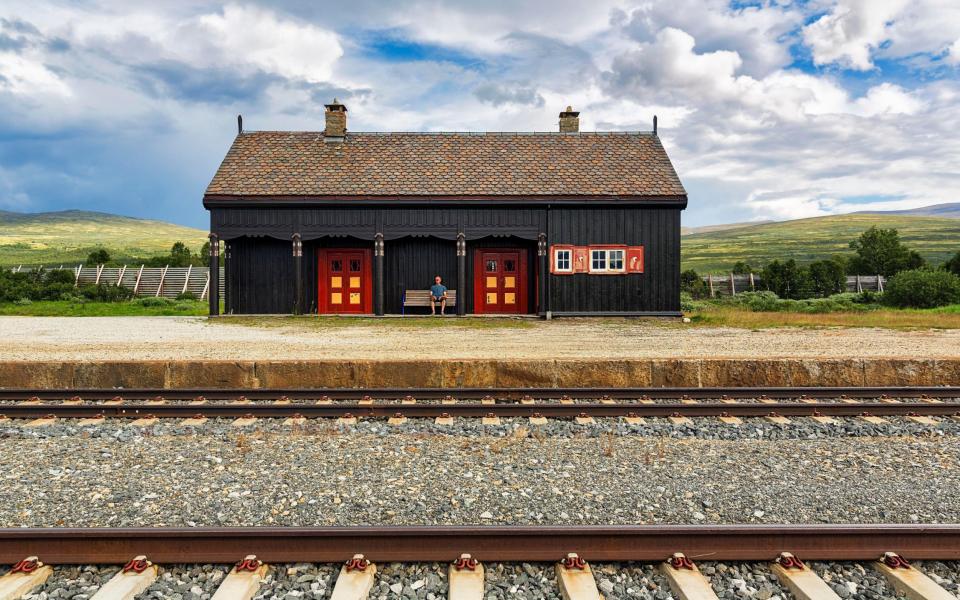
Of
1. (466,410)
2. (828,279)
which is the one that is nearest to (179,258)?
(466,410)

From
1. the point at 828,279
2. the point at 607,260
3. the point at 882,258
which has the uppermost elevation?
the point at 882,258

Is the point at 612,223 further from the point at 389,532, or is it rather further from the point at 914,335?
the point at 389,532

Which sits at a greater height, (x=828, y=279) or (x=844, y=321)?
(x=828, y=279)

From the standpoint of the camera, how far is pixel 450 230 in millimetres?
20000

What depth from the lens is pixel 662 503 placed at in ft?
13.9

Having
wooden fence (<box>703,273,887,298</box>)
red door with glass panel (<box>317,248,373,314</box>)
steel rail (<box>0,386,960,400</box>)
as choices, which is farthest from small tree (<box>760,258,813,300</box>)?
steel rail (<box>0,386,960,400</box>)

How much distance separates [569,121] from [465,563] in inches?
857

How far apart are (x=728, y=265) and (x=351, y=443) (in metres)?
85.8

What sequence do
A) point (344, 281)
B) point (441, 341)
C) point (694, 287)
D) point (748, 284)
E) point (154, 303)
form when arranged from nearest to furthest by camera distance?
point (441, 341), point (344, 281), point (154, 303), point (748, 284), point (694, 287)

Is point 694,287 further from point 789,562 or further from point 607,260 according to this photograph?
point 789,562

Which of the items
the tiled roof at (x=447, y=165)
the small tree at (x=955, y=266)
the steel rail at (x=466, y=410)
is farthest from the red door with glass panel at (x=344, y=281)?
the small tree at (x=955, y=266)

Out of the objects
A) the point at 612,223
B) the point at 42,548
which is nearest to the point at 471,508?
the point at 42,548

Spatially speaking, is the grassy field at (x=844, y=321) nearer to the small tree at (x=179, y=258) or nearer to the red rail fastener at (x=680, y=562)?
the red rail fastener at (x=680, y=562)

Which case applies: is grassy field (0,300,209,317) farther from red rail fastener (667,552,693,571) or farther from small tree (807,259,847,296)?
small tree (807,259,847,296)
